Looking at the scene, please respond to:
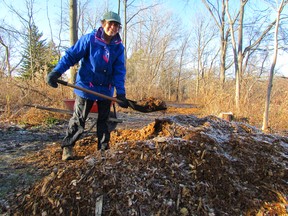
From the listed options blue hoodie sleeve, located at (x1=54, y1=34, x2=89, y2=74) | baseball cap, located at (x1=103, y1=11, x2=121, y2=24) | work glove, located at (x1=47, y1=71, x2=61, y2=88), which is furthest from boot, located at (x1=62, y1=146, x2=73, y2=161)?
baseball cap, located at (x1=103, y1=11, x2=121, y2=24)

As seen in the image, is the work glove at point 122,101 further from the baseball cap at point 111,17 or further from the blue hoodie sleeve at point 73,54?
the baseball cap at point 111,17

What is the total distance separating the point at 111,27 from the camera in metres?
2.35

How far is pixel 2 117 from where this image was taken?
4906 millimetres

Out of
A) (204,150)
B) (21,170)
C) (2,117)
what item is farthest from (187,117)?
A: (2,117)

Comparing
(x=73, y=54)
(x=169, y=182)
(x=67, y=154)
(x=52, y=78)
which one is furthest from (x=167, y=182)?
(x=73, y=54)

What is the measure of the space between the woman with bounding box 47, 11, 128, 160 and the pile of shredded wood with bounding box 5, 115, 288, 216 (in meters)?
0.74

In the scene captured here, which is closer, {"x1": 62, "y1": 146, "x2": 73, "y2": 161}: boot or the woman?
the woman

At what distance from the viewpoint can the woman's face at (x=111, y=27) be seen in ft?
7.68

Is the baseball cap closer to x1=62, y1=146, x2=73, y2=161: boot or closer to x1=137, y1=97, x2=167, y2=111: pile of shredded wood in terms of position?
x1=137, y1=97, x2=167, y2=111: pile of shredded wood

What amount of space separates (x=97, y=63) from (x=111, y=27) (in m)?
0.42

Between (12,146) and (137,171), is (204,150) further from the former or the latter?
(12,146)

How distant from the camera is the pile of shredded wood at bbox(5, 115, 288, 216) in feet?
4.87

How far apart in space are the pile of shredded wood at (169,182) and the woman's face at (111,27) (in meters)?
1.24

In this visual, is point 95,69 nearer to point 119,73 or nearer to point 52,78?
point 119,73
